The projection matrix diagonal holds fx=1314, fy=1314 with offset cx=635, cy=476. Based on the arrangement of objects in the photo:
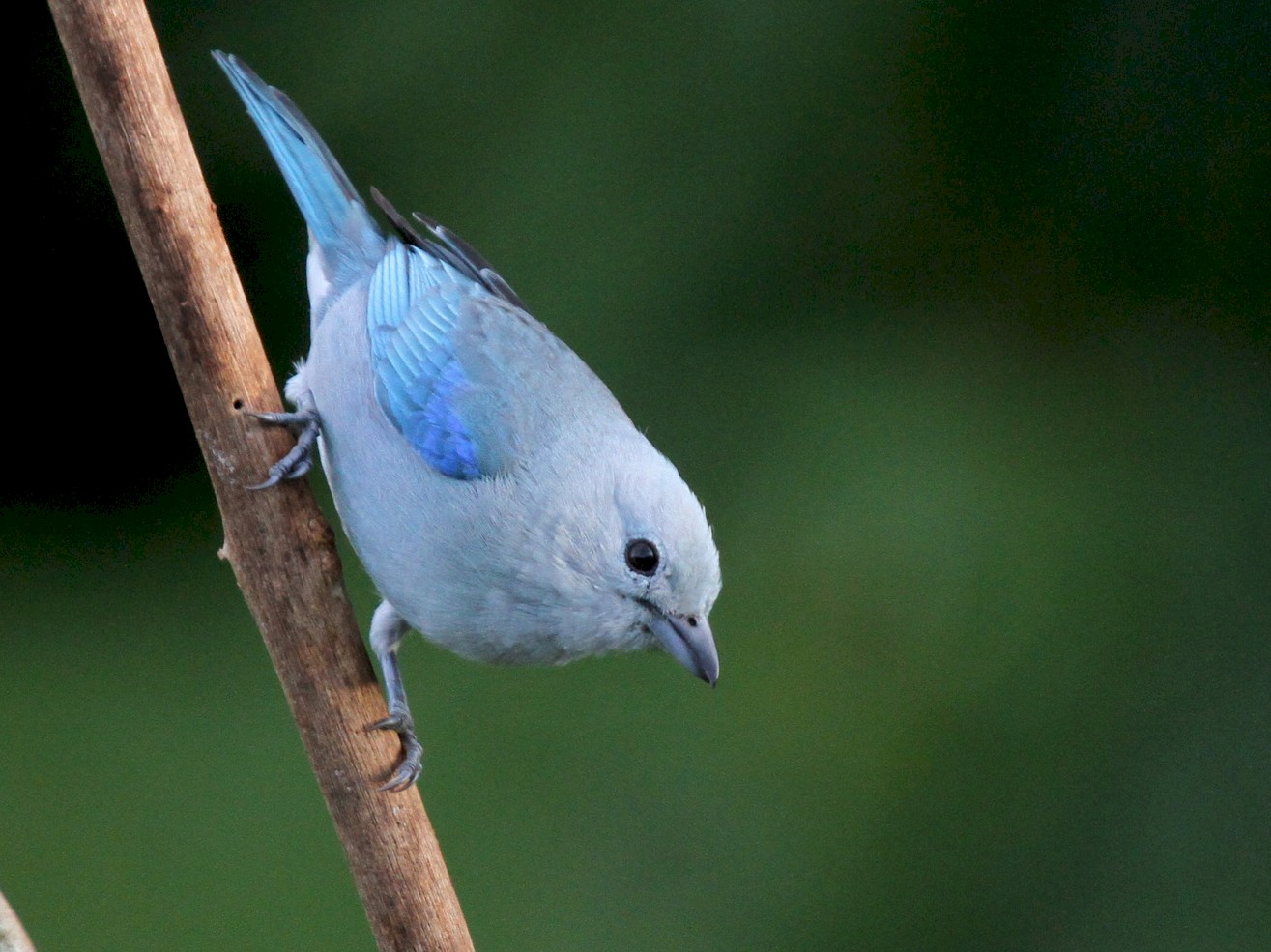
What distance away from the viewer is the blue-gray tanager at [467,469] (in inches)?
78.2

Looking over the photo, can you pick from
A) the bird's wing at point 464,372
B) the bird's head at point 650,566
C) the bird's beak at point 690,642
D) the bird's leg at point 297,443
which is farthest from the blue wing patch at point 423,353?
the bird's beak at point 690,642

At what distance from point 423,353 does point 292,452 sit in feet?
1.23

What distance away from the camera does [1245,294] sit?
3447 millimetres

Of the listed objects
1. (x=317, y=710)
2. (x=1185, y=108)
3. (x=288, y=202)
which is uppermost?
(x=1185, y=108)

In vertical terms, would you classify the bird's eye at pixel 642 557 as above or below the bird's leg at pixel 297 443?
below

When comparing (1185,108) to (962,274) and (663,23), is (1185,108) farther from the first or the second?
(663,23)

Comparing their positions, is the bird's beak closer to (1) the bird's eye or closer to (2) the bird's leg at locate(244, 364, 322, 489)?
(1) the bird's eye

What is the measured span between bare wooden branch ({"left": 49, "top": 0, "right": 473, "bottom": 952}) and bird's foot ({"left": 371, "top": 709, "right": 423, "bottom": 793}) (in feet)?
0.05

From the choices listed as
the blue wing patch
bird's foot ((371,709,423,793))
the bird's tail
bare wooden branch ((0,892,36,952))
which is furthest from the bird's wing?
bare wooden branch ((0,892,36,952))

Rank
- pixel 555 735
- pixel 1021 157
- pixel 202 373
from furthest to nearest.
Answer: pixel 1021 157
pixel 555 735
pixel 202 373

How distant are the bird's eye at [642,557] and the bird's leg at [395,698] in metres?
0.45

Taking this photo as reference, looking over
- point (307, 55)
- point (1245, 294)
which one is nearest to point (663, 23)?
point (307, 55)

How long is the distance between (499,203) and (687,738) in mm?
1435

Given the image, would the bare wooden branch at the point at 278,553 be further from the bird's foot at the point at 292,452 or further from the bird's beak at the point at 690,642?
the bird's beak at the point at 690,642
